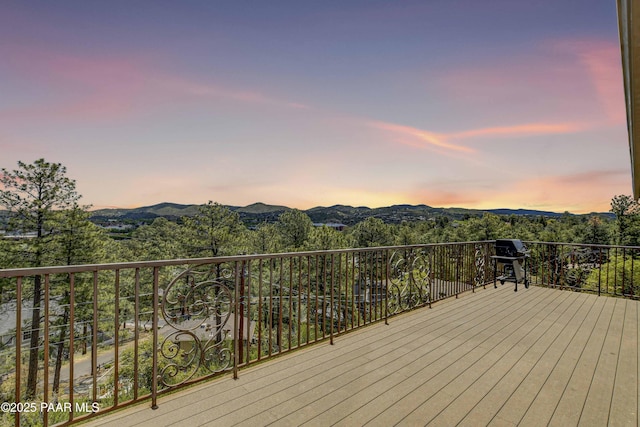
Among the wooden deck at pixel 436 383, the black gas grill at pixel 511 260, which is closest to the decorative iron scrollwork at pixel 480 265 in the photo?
the black gas grill at pixel 511 260

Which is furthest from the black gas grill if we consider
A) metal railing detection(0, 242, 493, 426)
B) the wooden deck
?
the wooden deck

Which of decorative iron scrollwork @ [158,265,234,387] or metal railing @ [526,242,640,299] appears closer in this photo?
decorative iron scrollwork @ [158,265,234,387]

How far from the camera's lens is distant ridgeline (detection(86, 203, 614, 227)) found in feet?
93.0

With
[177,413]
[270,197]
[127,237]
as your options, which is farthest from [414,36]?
[127,237]

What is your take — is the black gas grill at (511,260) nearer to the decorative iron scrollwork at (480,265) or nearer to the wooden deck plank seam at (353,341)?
the decorative iron scrollwork at (480,265)

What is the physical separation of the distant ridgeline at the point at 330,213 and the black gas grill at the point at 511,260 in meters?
19.3

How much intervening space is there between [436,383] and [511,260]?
4.44m

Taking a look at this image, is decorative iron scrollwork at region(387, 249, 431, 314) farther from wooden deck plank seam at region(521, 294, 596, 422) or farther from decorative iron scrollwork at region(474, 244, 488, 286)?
decorative iron scrollwork at region(474, 244, 488, 286)

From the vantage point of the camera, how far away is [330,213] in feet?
120

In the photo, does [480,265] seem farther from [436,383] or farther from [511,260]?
[436,383]

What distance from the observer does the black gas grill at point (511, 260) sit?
5742 mm

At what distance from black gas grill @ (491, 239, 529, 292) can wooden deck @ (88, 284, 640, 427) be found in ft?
6.62

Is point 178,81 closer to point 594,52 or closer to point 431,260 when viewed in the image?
point 431,260

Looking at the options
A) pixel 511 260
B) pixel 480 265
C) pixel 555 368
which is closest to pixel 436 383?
pixel 555 368
